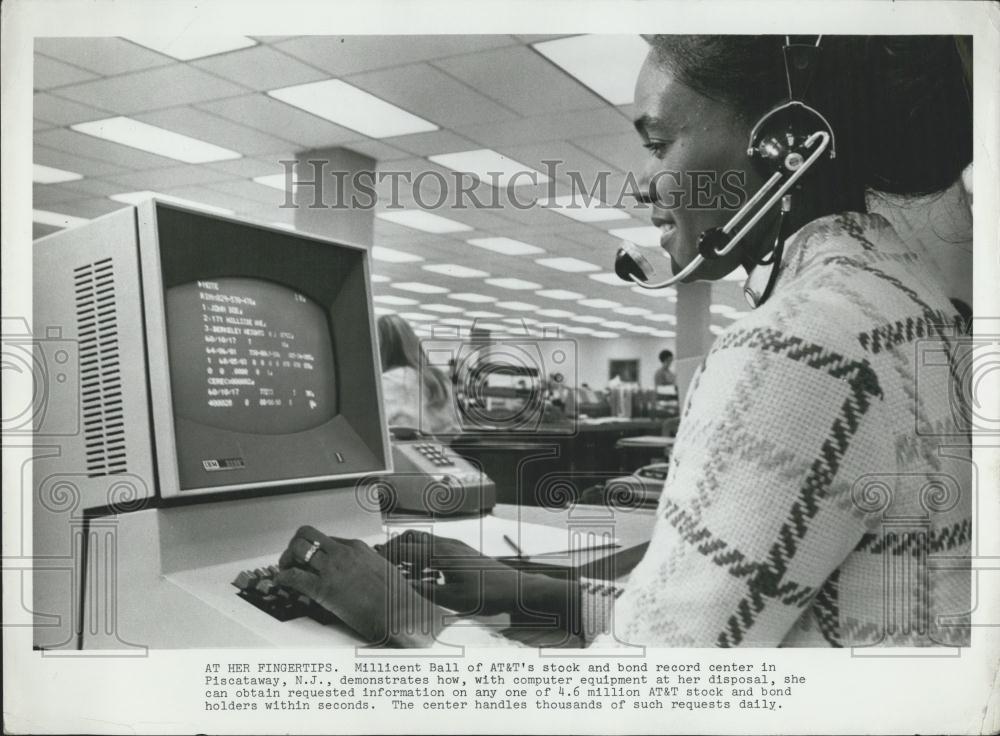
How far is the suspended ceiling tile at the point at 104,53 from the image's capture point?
117 centimetres

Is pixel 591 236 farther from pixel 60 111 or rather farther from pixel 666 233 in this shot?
pixel 60 111

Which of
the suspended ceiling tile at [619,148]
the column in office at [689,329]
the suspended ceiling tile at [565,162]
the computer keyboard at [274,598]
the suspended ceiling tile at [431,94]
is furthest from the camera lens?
the column in office at [689,329]

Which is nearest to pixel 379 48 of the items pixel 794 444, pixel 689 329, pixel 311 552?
pixel 311 552

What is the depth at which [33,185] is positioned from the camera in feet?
3.88

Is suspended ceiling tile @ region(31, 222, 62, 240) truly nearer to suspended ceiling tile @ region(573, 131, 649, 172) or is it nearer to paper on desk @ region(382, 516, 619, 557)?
paper on desk @ region(382, 516, 619, 557)

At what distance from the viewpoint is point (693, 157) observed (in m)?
0.98

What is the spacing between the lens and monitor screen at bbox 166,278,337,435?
0.91 m

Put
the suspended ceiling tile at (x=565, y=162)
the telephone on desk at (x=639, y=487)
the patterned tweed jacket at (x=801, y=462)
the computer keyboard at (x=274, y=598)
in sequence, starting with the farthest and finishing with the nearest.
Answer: the telephone on desk at (x=639, y=487) → the suspended ceiling tile at (x=565, y=162) → the computer keyboard at (x=274, y=598) → the patterned tweed jacket at (x=801, y=462)

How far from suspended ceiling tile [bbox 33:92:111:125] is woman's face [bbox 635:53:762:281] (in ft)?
2.66

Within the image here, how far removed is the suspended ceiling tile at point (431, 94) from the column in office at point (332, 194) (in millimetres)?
156

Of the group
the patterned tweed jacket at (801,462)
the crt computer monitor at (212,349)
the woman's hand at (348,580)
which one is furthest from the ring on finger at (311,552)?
the patterned tweed jacket at (801,462)

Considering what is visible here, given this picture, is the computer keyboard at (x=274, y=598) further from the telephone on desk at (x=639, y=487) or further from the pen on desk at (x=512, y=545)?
the telephone on desk at (x=639, y=487)

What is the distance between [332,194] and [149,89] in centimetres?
32

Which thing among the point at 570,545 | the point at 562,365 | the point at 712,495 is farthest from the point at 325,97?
the point at 712,495
